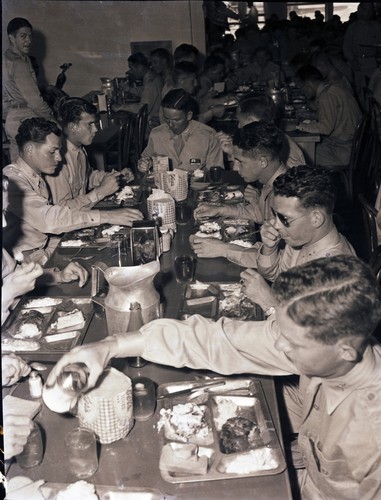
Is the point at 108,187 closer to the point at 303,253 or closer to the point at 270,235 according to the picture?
the point at 270,235

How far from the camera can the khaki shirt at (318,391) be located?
162 cm

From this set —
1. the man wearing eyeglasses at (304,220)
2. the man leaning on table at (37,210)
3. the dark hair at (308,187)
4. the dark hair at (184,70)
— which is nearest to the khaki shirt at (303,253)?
the man wearing eyeglasses at (304,220)

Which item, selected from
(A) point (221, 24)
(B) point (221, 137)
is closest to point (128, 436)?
(B) point (221, 137)

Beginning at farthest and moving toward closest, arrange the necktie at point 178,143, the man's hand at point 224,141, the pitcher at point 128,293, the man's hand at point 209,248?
1. the necktie at point 178,143
2. the man's hand at point 224,141
3. the man's hand at point 209,248
4. the pitcher at point 128,293

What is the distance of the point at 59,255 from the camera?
3.03m

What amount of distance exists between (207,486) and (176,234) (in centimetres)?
199

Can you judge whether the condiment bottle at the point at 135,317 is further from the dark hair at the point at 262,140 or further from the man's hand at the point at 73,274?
the dark hair at the point at 262,140

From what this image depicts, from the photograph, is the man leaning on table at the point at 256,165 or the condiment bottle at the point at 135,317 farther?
the man leaning on table at the point at 256,165

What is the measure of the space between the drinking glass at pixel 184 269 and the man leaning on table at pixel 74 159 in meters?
1.40

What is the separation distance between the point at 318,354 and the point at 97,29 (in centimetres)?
858

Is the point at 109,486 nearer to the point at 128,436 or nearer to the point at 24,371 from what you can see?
the point at 128,436

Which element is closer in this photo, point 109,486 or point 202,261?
point 109,486

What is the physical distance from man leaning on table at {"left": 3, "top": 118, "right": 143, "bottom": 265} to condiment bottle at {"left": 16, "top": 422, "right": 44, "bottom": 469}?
1793 mm

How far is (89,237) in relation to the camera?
329 centimetres
